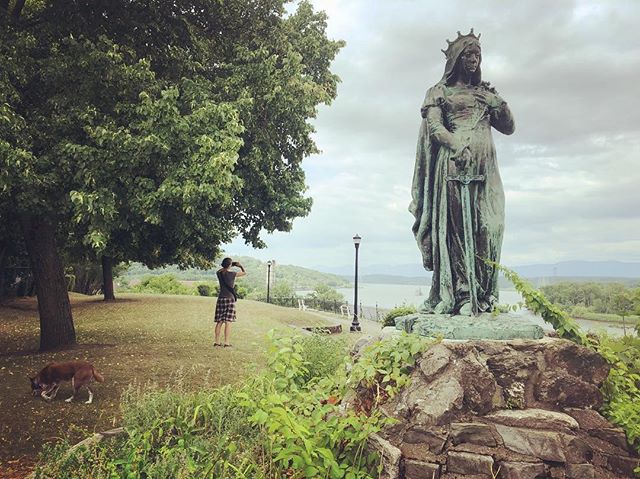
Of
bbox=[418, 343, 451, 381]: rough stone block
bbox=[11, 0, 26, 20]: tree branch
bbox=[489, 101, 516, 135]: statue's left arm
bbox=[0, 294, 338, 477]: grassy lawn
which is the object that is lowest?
bbox=[0, 294, 338, 477]: grassy lawn

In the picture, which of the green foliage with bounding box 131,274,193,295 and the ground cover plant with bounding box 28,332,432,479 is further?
the green foliage with bounding box 131,274,193,295

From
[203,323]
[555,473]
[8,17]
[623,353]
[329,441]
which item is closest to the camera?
[555,473]

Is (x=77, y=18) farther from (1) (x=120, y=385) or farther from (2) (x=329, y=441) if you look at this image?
(2) (x=329, y=441)

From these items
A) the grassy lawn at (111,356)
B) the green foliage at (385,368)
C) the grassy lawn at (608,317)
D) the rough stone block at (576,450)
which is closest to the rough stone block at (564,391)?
the rough stone block at (576,450)

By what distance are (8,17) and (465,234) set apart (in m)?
9.88

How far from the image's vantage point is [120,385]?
28.0 ft

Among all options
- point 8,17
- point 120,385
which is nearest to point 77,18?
point 8,17

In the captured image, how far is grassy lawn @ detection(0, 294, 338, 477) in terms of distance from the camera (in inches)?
256

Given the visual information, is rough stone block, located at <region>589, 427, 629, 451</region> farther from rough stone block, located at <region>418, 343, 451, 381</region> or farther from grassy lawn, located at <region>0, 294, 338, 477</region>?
grassy lawn, located at <region>0, 294, 338, 477</region>

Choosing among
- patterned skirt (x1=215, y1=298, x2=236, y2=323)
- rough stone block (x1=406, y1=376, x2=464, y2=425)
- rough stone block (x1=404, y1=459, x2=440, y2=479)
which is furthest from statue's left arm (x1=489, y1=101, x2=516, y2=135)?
patterned skirt (x1=215, y1=298, x2=236, y2=323)

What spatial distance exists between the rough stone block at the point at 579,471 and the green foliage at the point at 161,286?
32.3 meters

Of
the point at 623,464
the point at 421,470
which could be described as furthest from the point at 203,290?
the point at 623,464

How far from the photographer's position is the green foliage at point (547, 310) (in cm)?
458

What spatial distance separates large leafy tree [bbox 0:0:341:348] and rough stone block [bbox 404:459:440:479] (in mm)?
5596
